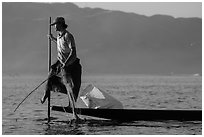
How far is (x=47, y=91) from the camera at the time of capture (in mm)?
21312

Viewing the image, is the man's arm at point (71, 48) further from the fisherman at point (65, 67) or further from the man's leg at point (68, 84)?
the man's leg at point (68, 84)

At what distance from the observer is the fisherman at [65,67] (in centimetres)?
2056

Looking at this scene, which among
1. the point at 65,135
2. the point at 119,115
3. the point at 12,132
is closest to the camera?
the point at 65,135

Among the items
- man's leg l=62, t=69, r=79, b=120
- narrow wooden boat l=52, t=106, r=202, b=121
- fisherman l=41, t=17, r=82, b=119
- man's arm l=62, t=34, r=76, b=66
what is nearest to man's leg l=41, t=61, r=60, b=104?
fisherman l=41, t=17, r=82, b=119

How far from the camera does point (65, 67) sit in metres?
20.8

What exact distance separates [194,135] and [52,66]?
5.21 m

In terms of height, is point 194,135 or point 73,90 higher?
point 73,90

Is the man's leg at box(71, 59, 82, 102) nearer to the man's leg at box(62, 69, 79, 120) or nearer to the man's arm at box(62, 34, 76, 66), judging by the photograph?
the man's leg at box(62, 69, 79, 120)

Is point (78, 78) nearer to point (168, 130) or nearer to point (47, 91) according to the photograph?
point (47, 91)

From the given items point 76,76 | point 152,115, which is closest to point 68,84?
point 76,76

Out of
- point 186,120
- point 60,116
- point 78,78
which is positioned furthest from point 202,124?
point 60,116

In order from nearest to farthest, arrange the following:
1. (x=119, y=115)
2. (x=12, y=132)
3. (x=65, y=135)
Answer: (x=65, y=135) < (x=12, y=132) < (x=119, y=115)

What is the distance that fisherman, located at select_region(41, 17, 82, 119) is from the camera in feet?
67.5

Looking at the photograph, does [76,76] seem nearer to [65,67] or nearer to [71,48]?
[65,67]
